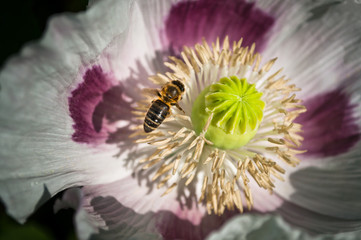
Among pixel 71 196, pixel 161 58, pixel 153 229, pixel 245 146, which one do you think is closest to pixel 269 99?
pixel 245 146

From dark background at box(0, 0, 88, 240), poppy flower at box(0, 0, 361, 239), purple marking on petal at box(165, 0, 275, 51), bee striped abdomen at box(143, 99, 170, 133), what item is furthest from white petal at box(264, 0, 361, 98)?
dark background at box(0, 0, 88, 240)

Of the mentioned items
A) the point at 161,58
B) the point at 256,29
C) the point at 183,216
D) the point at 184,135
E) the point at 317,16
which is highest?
the point at 317,16

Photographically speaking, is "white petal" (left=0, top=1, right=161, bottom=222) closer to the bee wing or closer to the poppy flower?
the poppy flower

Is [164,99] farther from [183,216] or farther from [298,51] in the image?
[298,51]

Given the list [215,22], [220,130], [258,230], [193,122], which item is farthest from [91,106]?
[258,230]

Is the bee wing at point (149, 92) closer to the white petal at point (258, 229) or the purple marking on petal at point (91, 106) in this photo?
the purple marking on petal at point (91, 106)

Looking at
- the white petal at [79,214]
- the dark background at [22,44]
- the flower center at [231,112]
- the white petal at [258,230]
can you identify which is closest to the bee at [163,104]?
the flower center at [231,112]

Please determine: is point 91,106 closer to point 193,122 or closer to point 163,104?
point 163,104
